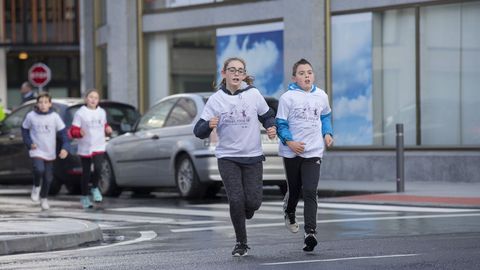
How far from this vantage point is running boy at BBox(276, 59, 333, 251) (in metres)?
11.1

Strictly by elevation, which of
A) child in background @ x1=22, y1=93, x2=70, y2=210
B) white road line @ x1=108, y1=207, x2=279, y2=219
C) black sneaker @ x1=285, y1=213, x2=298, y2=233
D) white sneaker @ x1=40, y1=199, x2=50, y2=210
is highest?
child in background @ x1=22, y1=93, x2=70, y2=210

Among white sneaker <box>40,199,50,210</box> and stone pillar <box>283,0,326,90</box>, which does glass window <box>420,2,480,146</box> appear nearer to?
stone pillar <box>283,0,326,90</box>

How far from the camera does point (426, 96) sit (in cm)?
2148

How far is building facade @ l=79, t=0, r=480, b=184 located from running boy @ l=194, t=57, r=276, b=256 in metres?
10.3

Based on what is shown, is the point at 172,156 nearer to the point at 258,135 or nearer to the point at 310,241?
the point at 258,135

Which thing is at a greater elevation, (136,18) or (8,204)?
(136,18)

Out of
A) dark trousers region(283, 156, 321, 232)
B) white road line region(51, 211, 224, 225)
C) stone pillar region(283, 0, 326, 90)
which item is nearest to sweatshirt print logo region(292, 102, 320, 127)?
dark trousers region(283, 156, 321, 232)

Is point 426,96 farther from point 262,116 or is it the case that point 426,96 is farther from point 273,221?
point 262,116

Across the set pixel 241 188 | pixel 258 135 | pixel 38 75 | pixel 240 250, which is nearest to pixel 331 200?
pixel 258 135

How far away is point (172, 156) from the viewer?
1923cm

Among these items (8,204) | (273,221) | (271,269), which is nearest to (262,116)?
(271,269)

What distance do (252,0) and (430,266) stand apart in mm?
15900

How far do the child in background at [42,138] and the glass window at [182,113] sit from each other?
2073mm

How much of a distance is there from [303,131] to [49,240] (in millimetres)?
2707
